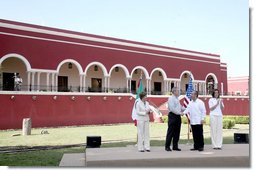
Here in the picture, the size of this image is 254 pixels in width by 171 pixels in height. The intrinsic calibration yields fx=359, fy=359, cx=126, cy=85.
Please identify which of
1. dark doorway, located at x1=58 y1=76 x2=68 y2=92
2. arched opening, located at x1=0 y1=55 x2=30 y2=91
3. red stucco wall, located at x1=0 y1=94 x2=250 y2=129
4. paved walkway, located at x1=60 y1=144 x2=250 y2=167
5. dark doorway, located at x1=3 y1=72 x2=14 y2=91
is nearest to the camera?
paved walkway, located at x1=60 y1=144 x2=250 y2=167

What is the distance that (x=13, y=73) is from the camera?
16906 millimetres

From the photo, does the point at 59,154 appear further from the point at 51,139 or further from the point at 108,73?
the point at 108,73

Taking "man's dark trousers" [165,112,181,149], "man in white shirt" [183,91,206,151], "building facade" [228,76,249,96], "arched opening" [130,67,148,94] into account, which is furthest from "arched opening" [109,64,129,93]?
"man's dark trousers" [165,112,181,149]

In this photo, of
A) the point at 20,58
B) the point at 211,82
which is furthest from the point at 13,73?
the point at 211,82

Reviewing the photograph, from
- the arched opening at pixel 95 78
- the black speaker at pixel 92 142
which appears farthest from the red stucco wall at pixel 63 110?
the black speaker at pixel 92 142

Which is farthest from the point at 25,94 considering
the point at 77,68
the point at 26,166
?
the point at 26,166

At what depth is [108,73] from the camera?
1909 cm

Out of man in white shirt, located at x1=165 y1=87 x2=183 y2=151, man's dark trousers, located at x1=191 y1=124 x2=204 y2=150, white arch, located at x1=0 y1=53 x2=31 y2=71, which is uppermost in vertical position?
white arch, located at x1=0 y1=53 x2=31 y2=71

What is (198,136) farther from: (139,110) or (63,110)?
(63,110)

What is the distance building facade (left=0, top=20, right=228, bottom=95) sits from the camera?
15.9m

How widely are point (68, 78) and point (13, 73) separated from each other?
3.09 m

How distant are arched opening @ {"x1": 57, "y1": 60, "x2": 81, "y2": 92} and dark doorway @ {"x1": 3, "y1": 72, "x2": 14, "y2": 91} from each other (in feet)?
7.99

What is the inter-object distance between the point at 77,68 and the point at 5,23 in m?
4.74

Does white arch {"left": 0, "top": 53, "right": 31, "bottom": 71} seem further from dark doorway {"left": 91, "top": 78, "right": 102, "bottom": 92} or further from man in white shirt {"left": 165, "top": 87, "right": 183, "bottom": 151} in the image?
man in white shirt {"left": 165, "top": 87, "right": 183, "bottom": 151}
